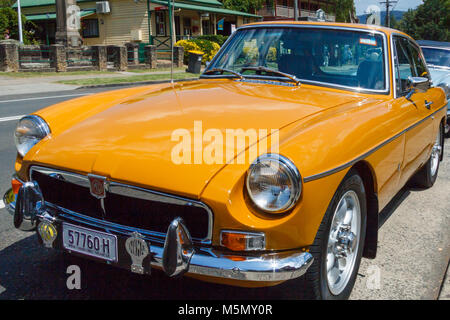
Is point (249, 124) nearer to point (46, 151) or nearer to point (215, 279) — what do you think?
point (215, 279)

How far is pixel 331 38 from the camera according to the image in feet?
12.3

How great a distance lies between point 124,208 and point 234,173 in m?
0.60

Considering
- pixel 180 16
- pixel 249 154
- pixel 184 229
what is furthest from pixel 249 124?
pixel 180 16

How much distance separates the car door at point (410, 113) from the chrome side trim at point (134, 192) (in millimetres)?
1857

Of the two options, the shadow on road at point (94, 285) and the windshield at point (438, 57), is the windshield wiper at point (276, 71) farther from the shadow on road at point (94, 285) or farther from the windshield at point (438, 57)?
the windshield at point (438, 57)

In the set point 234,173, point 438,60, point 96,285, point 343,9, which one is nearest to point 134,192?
point 234,173

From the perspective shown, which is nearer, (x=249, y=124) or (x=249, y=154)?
(x=249, y=154)

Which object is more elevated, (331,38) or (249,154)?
(331,38)

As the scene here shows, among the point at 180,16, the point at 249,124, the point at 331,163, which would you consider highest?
the point at 180,16

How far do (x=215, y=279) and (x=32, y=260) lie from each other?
1588 millimetres

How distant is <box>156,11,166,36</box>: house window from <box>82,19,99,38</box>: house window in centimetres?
478

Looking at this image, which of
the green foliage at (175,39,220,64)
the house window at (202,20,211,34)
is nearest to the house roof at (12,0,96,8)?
the house window at (202,20,211,34)

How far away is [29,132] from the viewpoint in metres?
3.08

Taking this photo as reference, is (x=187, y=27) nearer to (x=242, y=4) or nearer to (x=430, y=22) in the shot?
(x=242, y=4)
